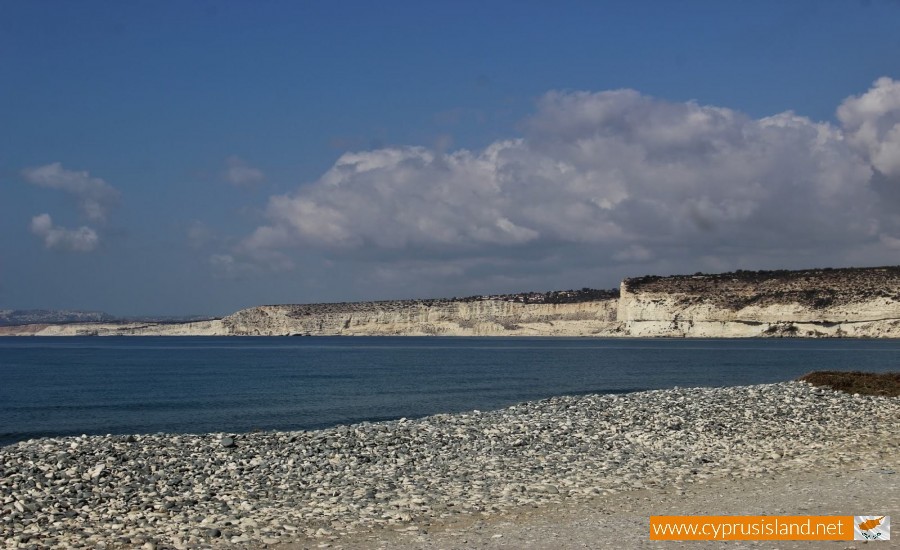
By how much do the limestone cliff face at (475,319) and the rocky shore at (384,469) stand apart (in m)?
131

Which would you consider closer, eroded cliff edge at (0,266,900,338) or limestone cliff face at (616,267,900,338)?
limestone cliff face at (616,267,900,338)

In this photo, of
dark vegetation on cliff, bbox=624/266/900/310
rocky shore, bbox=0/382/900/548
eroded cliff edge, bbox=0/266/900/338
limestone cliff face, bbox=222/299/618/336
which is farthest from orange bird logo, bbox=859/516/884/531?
limestone cliff face, bbox=222/299/618/336

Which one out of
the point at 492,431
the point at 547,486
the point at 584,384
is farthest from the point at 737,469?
the point at 584,384

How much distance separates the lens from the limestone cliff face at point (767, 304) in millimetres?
120500

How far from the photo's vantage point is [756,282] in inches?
5330

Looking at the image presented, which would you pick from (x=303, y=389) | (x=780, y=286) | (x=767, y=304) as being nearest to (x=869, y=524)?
(x=303, y=389)

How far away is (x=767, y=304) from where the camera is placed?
128125mm

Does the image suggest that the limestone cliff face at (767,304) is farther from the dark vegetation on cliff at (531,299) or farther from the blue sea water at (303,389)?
the blue sea water at (303,389)

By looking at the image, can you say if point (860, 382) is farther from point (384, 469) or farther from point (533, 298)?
point (533, 298)

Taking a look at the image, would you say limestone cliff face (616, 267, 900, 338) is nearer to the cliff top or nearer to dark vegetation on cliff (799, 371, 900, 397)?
the cliff top

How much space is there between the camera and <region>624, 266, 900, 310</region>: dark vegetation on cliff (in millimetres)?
123375

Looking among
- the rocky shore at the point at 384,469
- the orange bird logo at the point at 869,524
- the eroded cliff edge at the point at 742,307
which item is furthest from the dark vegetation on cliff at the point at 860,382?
the eroded cliff edge at the point at 742,307

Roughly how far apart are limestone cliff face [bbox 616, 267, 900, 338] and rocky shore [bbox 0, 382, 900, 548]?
10655cm

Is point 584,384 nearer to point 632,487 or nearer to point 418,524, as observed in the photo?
point 632,487
